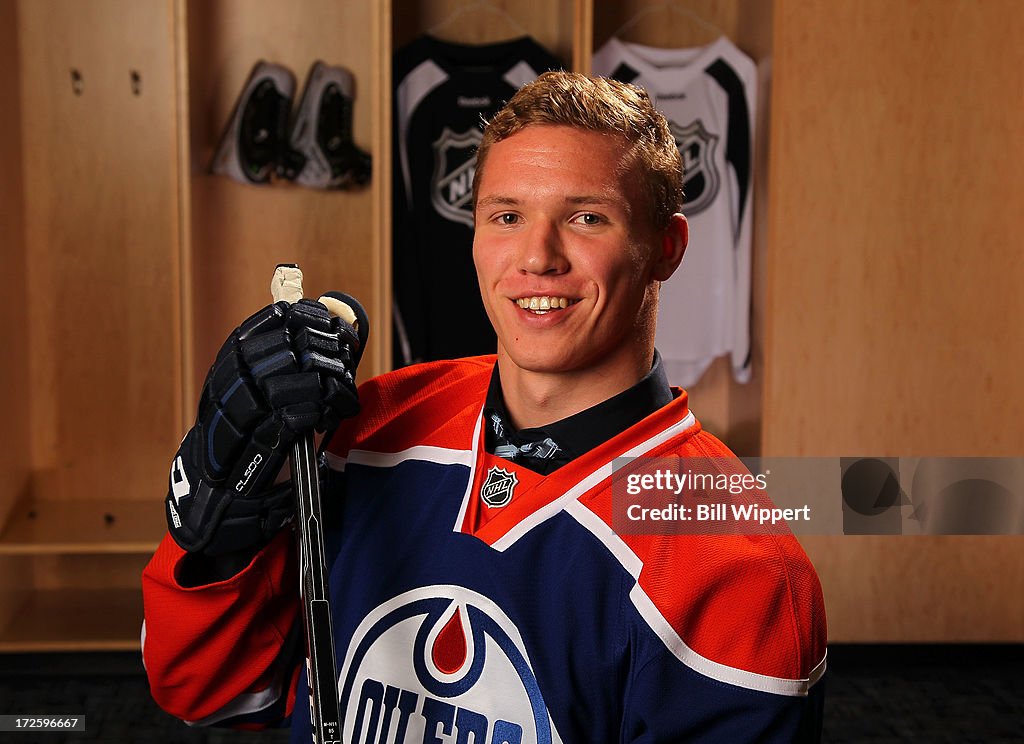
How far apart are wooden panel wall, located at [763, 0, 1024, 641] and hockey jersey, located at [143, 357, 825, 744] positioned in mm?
2127

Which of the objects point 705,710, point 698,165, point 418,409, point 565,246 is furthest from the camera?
point 698,165

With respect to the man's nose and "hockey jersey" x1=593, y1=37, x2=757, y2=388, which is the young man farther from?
"hockey jersey" x1=593, y1=37, x2=757, y2=388

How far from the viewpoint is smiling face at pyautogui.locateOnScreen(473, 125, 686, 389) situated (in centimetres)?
99

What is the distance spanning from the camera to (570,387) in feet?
3.46

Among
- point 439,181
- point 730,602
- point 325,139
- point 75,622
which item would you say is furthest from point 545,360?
point 75,622

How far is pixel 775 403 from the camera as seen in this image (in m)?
3.25

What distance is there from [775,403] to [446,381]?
2180 millimetres

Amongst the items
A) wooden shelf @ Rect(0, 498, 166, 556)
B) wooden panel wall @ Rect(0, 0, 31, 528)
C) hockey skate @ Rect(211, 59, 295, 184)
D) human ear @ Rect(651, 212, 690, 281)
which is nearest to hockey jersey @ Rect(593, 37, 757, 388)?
hockey skate @ Rect(211, 59, 295, 184)

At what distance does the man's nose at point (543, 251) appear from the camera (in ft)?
3.24

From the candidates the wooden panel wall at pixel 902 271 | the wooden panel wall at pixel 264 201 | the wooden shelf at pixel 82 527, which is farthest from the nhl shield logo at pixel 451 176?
the wooden shelf at pixel 82 527

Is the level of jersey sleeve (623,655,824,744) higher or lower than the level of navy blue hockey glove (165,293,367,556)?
lower

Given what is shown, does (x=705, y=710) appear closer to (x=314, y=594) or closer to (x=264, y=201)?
(x=314, y=594)

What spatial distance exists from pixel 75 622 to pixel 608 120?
108 inches

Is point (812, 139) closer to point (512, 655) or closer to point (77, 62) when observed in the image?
point (77, 62)
